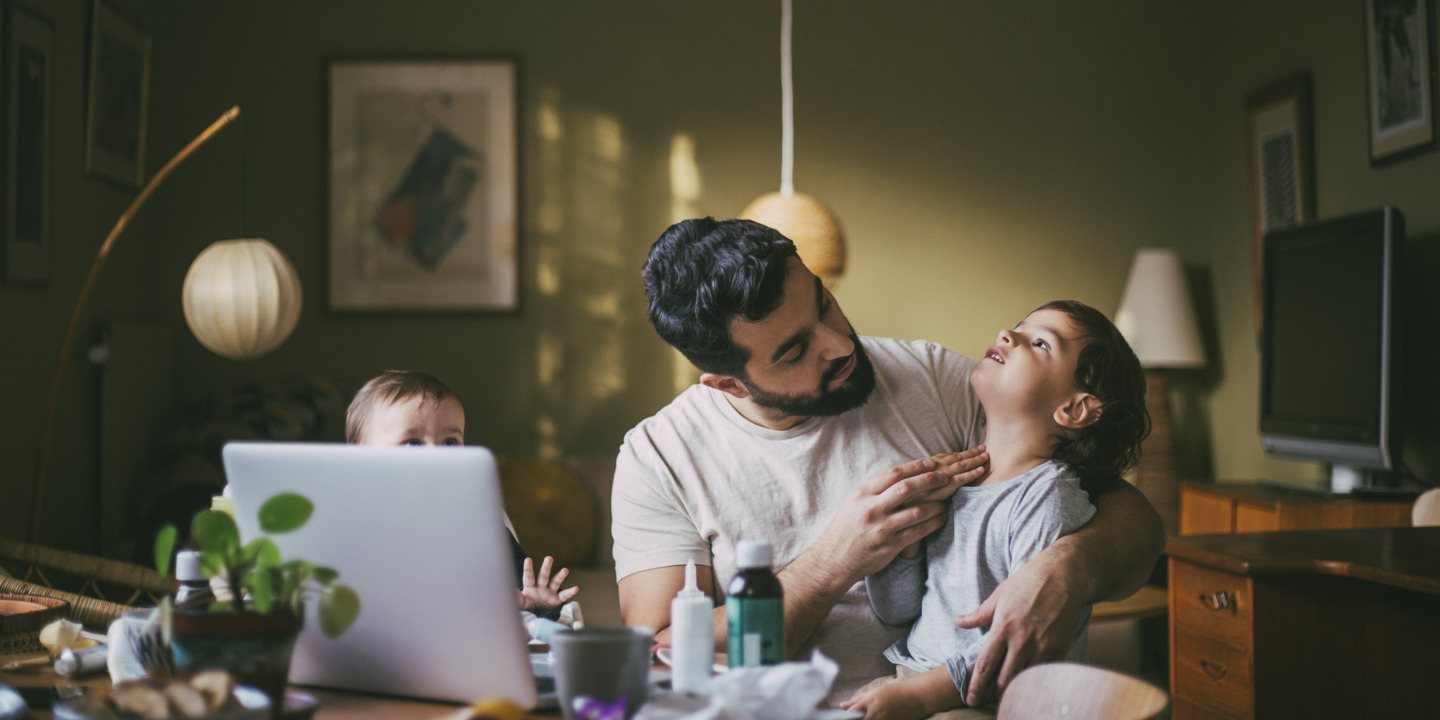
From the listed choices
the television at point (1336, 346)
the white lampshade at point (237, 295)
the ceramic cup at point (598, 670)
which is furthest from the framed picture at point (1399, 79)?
the white lampshade at point (237, 295)

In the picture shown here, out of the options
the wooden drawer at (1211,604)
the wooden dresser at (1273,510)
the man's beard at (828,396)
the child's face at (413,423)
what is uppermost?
the man's beard at (828,396)

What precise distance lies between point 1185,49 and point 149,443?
4172mm

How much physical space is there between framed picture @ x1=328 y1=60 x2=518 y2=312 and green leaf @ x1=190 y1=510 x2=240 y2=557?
3.29 meters

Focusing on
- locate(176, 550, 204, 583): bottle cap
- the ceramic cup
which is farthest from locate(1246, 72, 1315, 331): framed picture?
locate(176, 550, 204, 583): bottle cap

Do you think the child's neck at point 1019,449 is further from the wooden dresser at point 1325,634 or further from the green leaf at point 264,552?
the green leaf at point 264,552

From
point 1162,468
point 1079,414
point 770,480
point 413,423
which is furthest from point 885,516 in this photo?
point 1162,468

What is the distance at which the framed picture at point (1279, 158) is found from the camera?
3617mm

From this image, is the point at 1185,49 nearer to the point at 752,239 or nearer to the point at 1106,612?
the point at 1106,612

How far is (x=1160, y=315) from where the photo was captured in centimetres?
404

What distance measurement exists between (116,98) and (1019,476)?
331cm

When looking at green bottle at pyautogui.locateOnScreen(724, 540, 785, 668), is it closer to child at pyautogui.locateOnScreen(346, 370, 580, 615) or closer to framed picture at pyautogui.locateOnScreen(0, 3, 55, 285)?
child at pyautogui.locateOnScreen(346, 370, 580, 615)

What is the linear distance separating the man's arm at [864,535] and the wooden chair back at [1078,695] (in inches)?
12.4

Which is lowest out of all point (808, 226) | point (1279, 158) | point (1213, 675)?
point (1213, 675)

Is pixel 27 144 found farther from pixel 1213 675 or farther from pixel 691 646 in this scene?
pixel 1213 675
